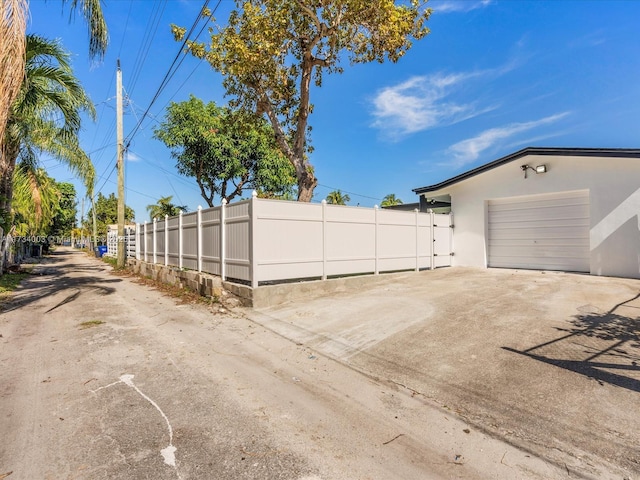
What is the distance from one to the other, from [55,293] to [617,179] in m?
15.3

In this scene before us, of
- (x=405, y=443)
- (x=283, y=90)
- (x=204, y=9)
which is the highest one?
(x=204, y=9)

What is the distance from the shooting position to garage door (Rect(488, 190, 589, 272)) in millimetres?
9758

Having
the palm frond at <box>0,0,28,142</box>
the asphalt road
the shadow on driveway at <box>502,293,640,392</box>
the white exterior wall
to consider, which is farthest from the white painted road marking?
the white exterior wall

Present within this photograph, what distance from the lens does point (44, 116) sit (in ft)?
34.6

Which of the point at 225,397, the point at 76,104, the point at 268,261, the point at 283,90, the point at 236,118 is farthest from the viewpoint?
the point at 236,118

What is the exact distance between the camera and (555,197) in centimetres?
1027

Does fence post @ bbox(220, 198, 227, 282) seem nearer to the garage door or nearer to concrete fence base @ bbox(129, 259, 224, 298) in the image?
concrete fence base @ bbox(129, 259, 224, 298)

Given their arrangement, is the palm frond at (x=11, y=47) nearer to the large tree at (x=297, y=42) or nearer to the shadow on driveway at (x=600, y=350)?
the large tree at (x=297, y=42)

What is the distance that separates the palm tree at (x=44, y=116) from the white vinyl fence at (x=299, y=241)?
4215 mm

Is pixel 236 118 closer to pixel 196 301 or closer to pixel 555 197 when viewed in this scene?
pixel 196 301

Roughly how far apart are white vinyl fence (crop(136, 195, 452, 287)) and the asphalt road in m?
2.51

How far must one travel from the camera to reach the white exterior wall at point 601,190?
8.65 meters

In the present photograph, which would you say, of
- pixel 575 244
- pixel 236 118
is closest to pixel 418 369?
pixel 575 244

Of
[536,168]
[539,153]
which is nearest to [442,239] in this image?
[536,168]
